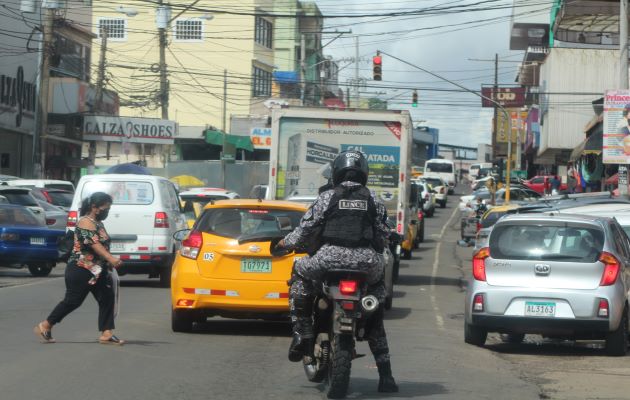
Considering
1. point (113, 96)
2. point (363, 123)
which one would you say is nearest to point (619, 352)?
point (363, 123)

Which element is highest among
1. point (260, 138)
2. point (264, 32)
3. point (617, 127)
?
point (264, 32)

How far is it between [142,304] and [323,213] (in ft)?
28.9

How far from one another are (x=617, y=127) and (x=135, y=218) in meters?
11.9

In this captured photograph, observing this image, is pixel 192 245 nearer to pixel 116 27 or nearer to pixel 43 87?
pixel 43 87

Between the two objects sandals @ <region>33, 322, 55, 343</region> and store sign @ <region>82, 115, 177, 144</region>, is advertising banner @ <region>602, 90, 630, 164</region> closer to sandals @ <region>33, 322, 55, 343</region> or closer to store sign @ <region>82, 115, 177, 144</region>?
sandals @ <region>33, 322, 55, 343</region>

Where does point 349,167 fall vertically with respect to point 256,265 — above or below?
above

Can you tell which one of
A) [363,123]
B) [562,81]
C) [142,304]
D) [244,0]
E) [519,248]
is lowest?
[142,304]

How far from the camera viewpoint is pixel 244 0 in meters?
70.6

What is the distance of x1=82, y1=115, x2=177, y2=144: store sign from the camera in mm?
50125

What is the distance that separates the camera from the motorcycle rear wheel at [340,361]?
8258mm

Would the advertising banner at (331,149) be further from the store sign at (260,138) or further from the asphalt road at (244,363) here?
the store sign at (260,138)

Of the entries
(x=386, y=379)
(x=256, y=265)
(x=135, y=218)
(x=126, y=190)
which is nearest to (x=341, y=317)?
(x=386, y=379)

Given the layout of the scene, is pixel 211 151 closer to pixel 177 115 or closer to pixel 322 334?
pixel 177 115

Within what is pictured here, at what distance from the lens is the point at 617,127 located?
84.6 ft
